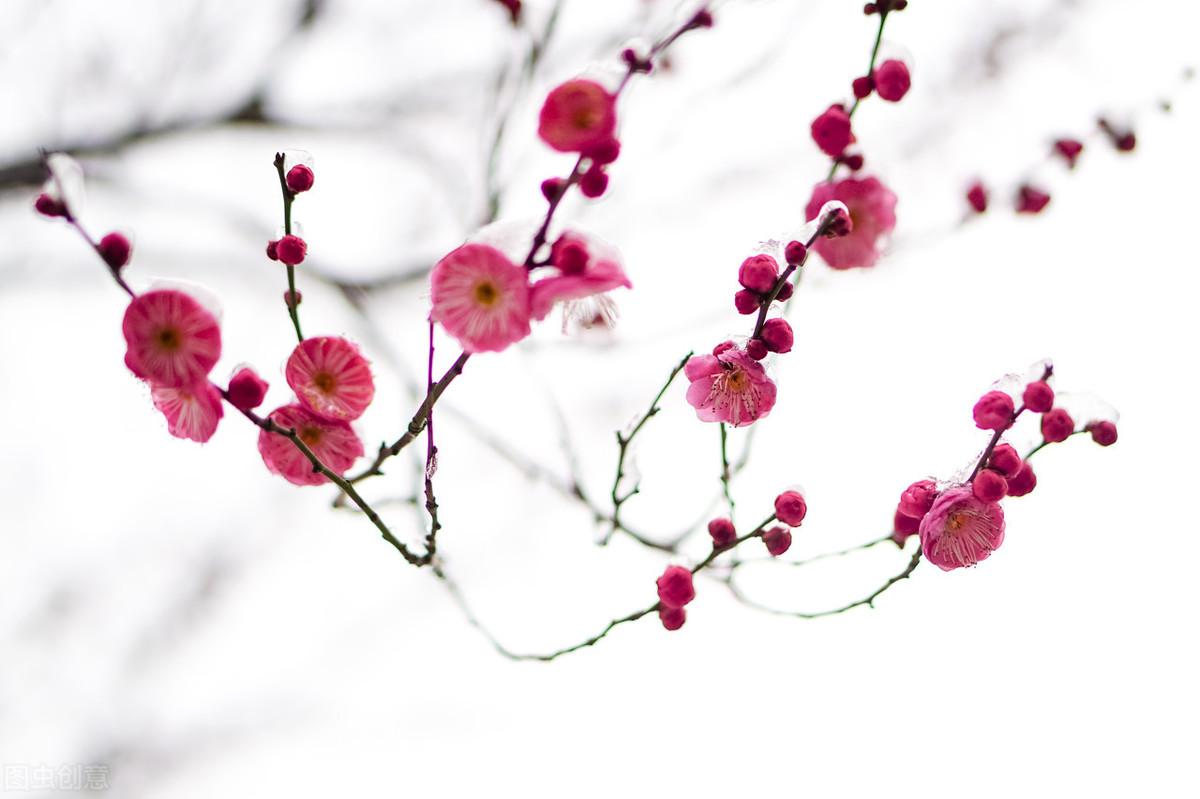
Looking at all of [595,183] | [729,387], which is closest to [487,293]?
[595,183]

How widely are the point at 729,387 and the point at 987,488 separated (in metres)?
0.48

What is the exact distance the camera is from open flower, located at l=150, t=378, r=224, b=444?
1.27 metres

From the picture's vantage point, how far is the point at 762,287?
1.36 m

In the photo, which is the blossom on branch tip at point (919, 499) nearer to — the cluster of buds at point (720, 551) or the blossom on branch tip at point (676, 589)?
the cluster of buds at point (720, 551)

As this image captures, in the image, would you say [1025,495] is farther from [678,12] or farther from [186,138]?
[186,138]

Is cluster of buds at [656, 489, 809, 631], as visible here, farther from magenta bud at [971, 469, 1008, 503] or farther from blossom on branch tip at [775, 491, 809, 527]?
magenta bud at [971, 469, 1008, 503]

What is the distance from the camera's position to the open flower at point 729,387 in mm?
1469

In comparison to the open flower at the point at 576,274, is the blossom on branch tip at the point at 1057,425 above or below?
below

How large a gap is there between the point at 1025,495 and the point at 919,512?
178mm

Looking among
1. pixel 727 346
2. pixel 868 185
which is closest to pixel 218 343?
pixel 727 346

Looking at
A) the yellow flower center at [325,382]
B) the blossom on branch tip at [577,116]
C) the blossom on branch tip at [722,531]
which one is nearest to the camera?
the blossom on branch tip at [577,116]

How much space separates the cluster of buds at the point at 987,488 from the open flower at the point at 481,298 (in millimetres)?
787

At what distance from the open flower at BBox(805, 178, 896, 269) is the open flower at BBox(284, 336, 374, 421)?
1049mm

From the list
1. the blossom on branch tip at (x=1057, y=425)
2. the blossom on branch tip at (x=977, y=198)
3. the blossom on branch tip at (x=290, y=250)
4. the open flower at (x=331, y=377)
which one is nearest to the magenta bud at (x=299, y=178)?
the blossom on branch tip at (x=290, y=250)
